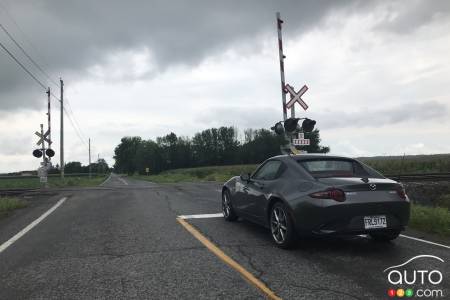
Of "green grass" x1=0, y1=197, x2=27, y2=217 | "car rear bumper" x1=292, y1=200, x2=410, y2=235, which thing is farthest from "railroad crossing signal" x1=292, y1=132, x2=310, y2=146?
"green grass" x1=0, y1=197, x2=27, y2=217

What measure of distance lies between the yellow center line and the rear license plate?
1850mm

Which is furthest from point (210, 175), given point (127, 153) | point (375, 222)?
point (127, 153)

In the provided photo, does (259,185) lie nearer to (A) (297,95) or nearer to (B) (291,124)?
(B) (291,124)

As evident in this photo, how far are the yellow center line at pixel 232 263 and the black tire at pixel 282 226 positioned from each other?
0.91 m

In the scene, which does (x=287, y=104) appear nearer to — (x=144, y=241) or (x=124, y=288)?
(x=144, y=241)

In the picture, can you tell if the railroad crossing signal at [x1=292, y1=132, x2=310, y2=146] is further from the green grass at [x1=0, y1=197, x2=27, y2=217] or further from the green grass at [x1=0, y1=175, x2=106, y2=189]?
the green grass at [x1=0, y1=175, x2=106, y2=189]

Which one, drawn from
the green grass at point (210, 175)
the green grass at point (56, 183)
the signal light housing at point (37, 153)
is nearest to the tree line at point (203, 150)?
the green grass at point (210, 175)

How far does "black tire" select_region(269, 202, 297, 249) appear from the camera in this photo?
6199 mm

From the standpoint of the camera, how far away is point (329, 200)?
19.3ft

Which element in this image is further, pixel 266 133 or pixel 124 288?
pixel 266 133

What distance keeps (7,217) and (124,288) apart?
7.90m

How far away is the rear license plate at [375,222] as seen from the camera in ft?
19.4

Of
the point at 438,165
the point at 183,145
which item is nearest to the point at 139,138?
A: the point at 183,145

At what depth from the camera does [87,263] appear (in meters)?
5.68
